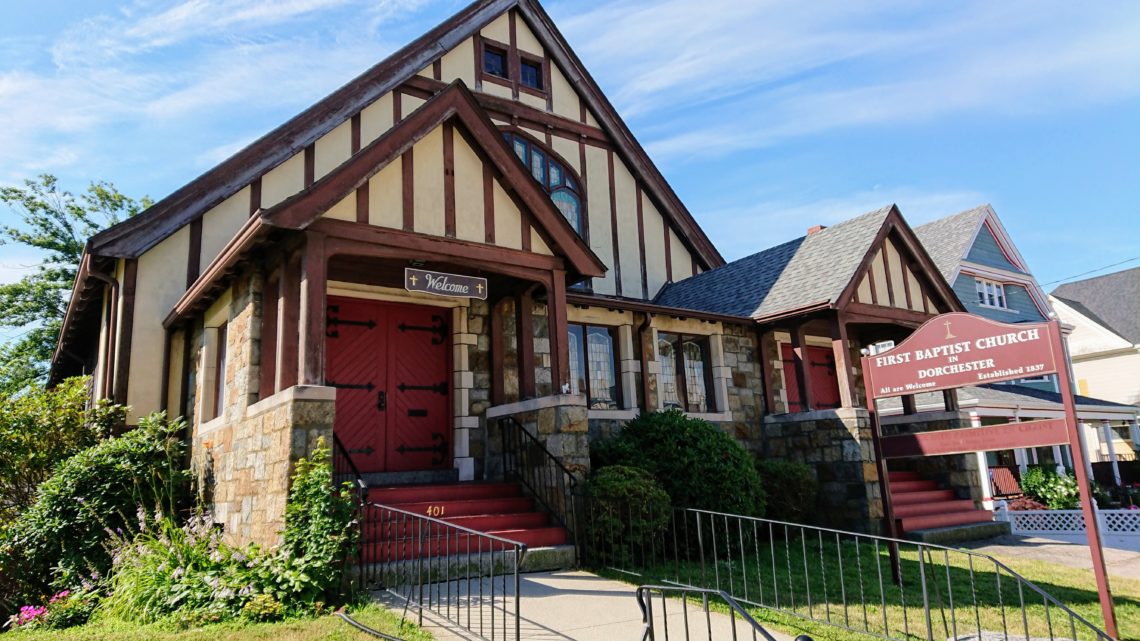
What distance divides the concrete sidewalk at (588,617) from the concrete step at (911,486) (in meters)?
7.72

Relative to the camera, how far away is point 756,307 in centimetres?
1364

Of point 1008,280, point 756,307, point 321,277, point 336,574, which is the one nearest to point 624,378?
point 756,307

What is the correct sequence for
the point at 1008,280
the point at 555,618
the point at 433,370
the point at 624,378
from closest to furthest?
1. the point at 555,618
2. the point at 433,370
3. the point at 624,378
4. the point at 1008,280

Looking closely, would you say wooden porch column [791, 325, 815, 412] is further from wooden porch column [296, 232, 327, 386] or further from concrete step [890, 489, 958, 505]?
wooden porch column [296, 232, 327, 386]

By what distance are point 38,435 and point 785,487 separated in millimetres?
10705

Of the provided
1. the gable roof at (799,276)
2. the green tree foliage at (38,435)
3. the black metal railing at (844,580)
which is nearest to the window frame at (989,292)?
the gable roof at (799,276)

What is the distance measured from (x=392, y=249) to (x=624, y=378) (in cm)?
515

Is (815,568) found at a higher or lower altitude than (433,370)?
lower

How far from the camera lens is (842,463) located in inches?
472

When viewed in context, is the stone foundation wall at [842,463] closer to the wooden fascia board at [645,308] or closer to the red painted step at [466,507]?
the wooden fascia board at [645,308]

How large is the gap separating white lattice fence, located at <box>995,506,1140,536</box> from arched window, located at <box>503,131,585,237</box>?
9.86 metres

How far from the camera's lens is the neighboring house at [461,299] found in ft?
27.6

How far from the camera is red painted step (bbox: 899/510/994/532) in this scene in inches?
460

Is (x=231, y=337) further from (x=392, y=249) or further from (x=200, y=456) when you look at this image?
(x=392, y=249)
